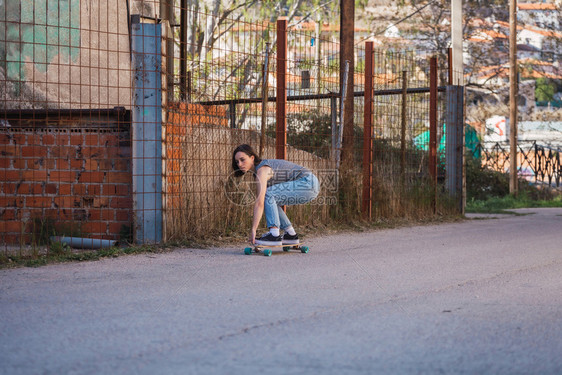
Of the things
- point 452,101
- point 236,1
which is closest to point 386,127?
point 452,101

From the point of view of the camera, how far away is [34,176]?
783cm

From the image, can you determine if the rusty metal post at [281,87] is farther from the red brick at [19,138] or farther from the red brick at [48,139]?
the red brick at [19,138]

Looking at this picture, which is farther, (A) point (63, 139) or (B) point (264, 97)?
(B) point (264, 97)

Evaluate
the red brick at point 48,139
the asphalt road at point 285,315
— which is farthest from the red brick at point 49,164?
the asphalt road at point 285,315

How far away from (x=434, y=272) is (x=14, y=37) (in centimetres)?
572

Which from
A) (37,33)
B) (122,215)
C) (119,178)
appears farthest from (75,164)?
(37,33)

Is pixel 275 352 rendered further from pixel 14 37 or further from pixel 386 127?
pixel 386 127

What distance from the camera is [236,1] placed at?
22.3 metres

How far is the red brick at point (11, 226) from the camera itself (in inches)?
305

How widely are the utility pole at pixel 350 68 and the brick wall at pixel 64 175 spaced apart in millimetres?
3845

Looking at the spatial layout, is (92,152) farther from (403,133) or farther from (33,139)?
(403,133)

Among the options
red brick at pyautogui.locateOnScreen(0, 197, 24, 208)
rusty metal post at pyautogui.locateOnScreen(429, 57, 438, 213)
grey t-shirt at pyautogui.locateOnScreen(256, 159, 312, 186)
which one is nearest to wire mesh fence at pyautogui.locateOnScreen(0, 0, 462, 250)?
red brick at pyautogui.locateOnScreen(0, 197, 24, 208)

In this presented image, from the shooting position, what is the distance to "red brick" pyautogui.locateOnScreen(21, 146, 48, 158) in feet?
25.7

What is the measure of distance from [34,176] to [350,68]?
513 centimetres
